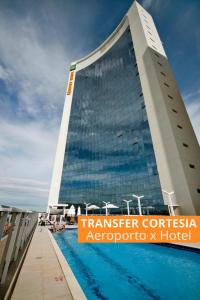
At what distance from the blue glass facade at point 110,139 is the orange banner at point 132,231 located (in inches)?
579

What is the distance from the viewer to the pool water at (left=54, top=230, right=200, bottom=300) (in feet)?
20.3

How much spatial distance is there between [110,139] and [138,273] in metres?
33.9

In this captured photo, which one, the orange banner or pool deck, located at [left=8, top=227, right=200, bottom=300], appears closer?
pool deck, located at [left=8, top=227, right=200, bottom=300]

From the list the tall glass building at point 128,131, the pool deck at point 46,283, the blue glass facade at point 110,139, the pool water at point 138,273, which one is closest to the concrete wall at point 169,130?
the tall glass building at point 128,131

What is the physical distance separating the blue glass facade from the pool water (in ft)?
50.5

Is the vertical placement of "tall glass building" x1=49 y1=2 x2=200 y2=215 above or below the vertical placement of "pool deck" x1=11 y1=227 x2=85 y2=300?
above

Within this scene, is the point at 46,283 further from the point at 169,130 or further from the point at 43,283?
the point at 169,130

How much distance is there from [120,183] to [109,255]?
23087 mm

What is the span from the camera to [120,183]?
34469mm

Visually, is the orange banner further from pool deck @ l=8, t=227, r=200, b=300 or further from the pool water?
pool deck @ l=8, t=227, r=200, b=300

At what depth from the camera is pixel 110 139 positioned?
40938 millimetres

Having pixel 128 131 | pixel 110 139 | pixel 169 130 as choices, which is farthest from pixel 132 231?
pixel 110 139

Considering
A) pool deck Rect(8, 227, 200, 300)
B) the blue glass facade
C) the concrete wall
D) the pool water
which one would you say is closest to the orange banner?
the pool water

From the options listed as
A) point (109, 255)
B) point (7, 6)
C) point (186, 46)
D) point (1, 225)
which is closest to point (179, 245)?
point (109, 255)
